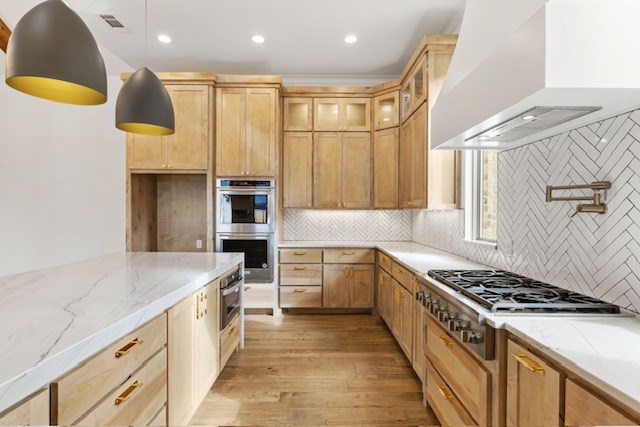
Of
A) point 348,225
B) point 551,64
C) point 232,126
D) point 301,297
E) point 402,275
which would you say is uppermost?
point 232,126

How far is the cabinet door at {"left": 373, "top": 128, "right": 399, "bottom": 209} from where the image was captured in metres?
4.05

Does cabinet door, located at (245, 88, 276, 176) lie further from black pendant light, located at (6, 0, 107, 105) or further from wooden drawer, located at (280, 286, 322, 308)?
black pendant light, located at (6, 0, 107, 105)

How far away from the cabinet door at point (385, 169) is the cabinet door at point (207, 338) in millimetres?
2473

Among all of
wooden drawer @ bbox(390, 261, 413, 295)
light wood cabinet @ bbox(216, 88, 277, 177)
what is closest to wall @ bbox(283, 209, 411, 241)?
light wood cabinet @ bbox(216, 88, 277, 177)

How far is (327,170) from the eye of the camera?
427cm

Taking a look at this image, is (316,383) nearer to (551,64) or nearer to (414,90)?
(551,64)

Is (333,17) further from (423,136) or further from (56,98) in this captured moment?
(56,98)

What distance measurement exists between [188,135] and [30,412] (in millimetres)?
3559

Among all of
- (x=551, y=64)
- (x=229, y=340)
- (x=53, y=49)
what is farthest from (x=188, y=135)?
(x=551, y=64)

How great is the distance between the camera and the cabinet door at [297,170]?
168 inches

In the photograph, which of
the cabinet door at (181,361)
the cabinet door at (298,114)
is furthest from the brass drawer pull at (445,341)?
the cabinet door at (298,114)

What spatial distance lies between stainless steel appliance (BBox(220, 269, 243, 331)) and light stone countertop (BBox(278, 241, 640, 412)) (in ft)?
5.39

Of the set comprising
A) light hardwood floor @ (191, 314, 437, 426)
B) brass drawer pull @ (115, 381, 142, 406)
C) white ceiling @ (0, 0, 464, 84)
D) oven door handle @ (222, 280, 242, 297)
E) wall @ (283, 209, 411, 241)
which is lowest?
light hardwood floor @ (191, 314, 437, 426)

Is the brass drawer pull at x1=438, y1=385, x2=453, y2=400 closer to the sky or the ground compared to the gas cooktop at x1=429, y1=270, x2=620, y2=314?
closer to the ground
